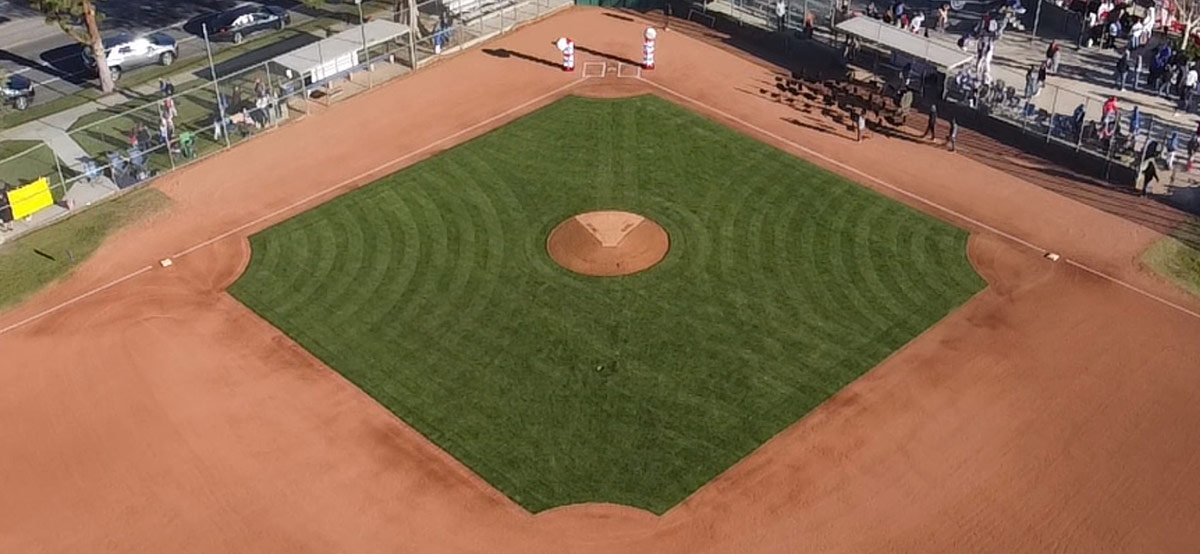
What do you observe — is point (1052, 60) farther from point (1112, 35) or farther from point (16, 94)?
point (16, 94)

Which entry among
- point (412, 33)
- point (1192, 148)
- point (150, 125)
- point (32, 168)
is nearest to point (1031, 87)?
point (1192, 148)

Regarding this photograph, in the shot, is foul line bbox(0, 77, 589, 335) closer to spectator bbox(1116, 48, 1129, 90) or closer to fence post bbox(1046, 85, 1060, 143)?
fence post bbox(1046, 85, 1060, 143)

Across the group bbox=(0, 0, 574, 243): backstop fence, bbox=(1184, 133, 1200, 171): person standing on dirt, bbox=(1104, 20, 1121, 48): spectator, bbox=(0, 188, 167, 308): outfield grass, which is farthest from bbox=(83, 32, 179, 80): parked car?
bbox=(1184, 133, 1200, 171): person standing on dirt

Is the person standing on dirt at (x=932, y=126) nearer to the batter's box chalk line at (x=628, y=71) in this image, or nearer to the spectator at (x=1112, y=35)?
the spectator at (x=1112, y=35)

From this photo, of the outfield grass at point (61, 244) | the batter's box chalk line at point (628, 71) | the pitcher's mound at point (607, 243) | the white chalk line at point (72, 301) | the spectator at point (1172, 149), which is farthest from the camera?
the batter's box chalk line at point (628, 71)

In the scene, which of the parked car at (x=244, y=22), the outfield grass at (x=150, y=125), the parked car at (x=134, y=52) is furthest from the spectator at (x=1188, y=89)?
the parked car at (x=134, y=52)

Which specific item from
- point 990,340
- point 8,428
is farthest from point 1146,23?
point 8,428
